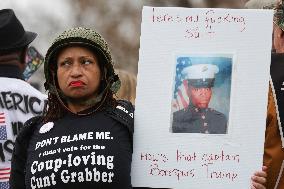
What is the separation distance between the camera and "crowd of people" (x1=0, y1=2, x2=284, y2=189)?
3408mm

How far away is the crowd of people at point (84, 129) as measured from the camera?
341cm

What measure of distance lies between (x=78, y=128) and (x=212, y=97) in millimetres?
562

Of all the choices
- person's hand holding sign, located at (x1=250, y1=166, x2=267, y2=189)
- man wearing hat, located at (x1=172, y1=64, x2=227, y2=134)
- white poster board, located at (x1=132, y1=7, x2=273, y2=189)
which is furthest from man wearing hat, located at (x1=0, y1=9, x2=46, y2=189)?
person's hand holding sign, located at (x1=250, y1=166, x2=267, y2=189)

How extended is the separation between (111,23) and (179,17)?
20570mm

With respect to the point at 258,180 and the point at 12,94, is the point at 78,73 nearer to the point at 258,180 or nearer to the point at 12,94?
the point at 258,180

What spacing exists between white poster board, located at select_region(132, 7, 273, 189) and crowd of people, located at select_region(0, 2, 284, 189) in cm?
7

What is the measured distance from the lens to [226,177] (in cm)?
345

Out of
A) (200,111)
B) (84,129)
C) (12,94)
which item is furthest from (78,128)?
(12,94)

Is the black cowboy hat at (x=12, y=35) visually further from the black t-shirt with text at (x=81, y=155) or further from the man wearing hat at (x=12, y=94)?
the black t-shirt with text at (x=81, y=155)

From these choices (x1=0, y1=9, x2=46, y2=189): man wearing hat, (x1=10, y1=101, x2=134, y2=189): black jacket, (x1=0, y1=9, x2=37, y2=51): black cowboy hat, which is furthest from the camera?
(x1=0, y1=9, x2=37, y2=51): black cowboy hat

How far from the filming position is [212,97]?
3.45m

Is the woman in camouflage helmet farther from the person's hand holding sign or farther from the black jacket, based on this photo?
the person's hand holding sign

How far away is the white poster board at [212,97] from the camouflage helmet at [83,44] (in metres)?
0.16

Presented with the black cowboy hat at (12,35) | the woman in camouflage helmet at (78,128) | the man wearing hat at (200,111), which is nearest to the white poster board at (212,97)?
the man wearing hat at (200,111)
